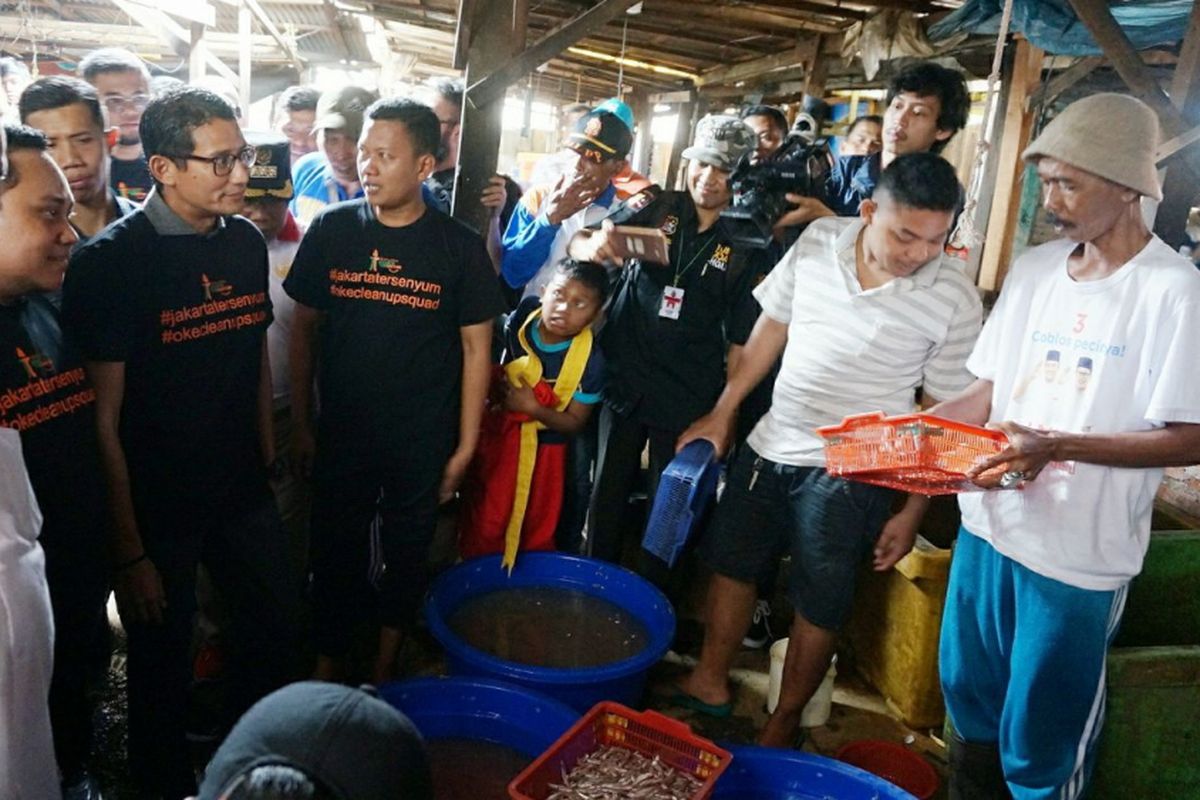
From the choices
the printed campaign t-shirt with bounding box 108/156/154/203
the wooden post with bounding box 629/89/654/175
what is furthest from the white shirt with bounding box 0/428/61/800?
the wooden post with bounding box 629/89/654/175

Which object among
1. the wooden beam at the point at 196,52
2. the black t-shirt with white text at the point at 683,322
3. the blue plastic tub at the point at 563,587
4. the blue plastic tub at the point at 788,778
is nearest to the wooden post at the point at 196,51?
the wooden beam at the point at 196,52

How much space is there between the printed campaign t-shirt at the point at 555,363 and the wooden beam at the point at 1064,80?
420 centimetres

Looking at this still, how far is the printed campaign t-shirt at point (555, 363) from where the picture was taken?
11.2 ft

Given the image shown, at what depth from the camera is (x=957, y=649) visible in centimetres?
251

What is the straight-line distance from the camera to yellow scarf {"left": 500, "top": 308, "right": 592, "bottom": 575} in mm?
3375

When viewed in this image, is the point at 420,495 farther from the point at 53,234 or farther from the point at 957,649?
the point at 957,649

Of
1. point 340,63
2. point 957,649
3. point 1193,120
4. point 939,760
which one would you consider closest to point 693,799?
point 957,649

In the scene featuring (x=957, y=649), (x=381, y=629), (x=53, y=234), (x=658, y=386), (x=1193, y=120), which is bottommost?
(x=381, y=629)

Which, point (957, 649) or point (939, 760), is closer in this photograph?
point (957, 649)

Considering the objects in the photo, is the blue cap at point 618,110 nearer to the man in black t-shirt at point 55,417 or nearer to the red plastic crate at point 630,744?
the man in black t-shirt at point 55,417

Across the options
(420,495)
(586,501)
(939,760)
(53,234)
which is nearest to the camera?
(53,234)

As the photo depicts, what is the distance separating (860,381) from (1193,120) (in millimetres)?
1802

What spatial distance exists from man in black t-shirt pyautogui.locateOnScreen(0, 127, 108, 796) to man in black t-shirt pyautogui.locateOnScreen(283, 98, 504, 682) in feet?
2.84

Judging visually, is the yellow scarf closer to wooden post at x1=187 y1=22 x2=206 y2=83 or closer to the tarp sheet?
the tarp sheet
